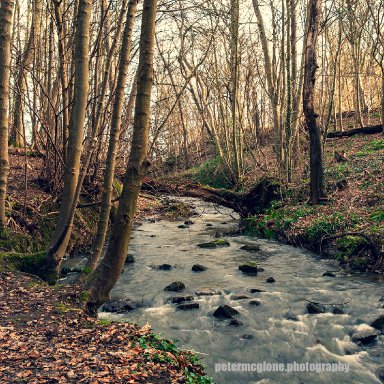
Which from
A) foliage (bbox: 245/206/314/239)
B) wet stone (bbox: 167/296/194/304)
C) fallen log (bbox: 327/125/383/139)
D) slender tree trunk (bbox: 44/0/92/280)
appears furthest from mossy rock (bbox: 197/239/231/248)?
fallen log (bbox: 327/125/383/139)

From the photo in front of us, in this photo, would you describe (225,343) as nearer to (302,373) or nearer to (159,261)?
(302,373)

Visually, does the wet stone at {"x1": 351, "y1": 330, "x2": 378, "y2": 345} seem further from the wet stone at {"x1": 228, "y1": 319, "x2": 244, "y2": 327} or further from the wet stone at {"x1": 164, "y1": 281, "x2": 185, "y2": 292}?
the wet stone at {"x1": 164, "y1": 281, "x2": 185, "y2": 292}

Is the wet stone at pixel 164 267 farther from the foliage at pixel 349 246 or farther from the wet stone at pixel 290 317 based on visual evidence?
the foliage at pixel 349 246

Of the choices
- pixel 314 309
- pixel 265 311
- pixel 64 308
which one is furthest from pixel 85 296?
pixel 314 309

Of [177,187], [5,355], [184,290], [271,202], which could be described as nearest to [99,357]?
[5,355]

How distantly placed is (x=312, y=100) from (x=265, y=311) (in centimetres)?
710

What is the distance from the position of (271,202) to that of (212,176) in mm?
8761

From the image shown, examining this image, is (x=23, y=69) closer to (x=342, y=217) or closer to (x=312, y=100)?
(x=312, y=100)

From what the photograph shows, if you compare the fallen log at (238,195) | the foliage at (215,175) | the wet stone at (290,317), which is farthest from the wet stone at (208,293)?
the foliage at (215,175)

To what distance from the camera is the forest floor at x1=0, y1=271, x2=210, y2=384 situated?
12.1 feet

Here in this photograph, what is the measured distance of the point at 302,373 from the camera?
5.05 metres

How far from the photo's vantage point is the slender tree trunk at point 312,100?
11.3m

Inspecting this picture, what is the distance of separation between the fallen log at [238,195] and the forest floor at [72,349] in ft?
26.1

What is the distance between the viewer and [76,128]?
258 inches
